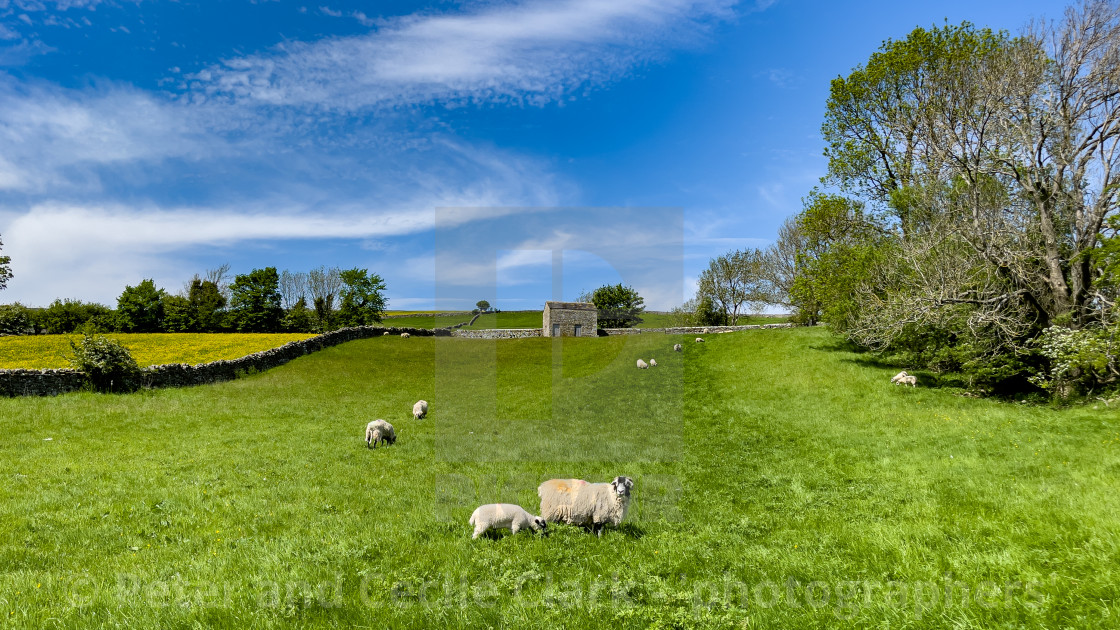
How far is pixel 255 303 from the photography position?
70.6 m

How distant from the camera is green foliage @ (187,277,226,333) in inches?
2643

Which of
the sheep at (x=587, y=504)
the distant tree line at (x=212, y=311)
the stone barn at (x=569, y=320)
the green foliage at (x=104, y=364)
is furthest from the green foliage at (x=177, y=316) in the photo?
the sheep at (x=587, y=504)

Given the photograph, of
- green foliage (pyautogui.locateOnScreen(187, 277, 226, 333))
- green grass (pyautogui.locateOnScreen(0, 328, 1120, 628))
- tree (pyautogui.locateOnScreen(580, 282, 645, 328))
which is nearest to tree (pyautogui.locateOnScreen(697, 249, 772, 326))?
tree (pyautogui.locateOnScreen(580, 282, 645, 328))

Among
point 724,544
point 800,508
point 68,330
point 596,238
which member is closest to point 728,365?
point 596,238

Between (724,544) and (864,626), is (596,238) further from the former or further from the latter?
(864,626)

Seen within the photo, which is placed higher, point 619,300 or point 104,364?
point 619,300

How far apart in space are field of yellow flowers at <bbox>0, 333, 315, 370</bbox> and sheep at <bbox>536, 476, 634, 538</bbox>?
125 ft

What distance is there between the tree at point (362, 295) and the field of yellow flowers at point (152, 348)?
2907 cm

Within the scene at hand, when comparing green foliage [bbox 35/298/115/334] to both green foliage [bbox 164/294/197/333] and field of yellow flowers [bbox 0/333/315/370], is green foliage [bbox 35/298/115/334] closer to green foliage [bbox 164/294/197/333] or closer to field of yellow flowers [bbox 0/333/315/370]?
green foliage [bbox 164/294/197/333]

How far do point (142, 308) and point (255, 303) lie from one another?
12.9 m

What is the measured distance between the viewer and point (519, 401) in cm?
2822

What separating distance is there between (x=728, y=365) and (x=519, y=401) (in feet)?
53.9

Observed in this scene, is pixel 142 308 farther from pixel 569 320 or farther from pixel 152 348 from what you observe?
pixel 569 320

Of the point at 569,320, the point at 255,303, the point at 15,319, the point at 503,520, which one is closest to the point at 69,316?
the point at 15,319
